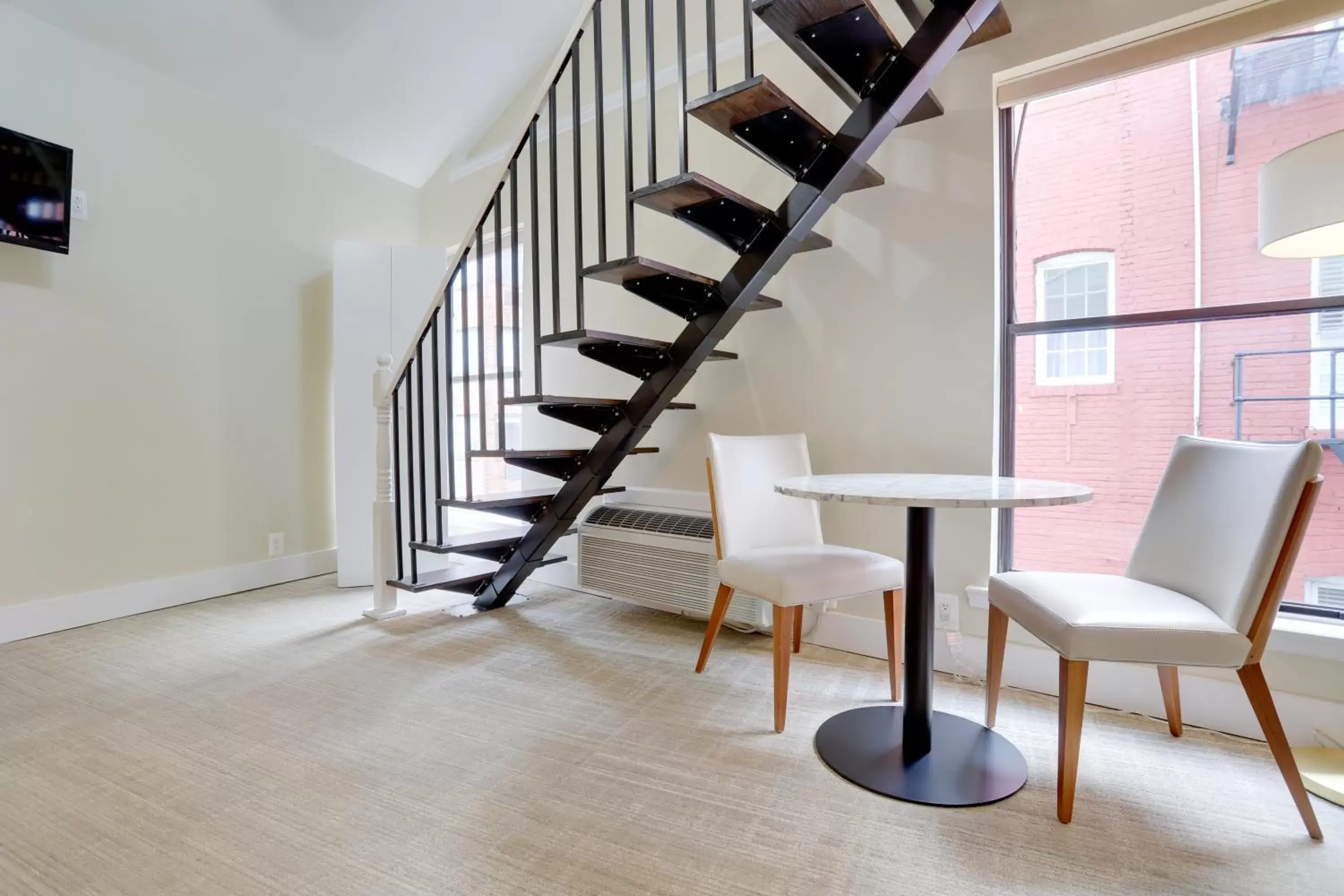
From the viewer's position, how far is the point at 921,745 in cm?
170

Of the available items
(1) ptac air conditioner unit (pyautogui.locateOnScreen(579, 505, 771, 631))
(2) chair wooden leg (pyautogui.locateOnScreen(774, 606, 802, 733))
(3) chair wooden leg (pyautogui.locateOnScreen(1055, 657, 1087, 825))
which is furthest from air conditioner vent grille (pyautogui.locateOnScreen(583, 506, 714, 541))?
(3) chair wooden leg (pyautogui.locateOnScreen(1055, 657, 1087, 825))

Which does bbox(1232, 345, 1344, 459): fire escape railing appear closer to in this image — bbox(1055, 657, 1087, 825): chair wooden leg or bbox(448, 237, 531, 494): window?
bbox(1055, 657, 1087, 825): chair wooden leg

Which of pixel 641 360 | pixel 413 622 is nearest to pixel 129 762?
pixel 413 622

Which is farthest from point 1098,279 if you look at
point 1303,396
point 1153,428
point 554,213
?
point 554,213

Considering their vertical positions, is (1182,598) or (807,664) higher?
(1182,598)

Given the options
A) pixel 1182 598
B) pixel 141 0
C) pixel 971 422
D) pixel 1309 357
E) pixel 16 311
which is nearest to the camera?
pixel 1182 598

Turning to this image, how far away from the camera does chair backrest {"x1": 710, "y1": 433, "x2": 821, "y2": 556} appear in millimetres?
2225

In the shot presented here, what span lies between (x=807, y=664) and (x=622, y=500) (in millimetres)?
1338

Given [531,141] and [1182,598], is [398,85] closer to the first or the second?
[531,141]

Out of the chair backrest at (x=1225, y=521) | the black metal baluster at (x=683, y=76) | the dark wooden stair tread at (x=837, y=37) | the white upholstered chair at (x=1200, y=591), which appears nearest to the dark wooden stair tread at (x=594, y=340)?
the black metal baluster at (x=683, y=76)

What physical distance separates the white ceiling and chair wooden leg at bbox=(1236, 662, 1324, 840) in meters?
4.37

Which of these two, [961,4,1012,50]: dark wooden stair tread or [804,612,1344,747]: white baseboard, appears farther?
[961,4,1012,50]: dark wooden stair tread

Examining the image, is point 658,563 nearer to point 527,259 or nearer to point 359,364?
point 527,259

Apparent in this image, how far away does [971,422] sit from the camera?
2.26 m
